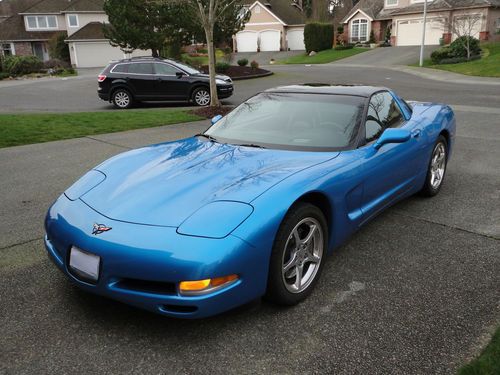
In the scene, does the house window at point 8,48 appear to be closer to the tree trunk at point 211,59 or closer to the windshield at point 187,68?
the windshield at point 187,68

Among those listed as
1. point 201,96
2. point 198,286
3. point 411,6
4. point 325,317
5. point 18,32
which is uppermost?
point 411,6

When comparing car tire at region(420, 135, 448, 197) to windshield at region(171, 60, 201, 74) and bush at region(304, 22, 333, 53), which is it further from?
bush at region(304, 22, 333, 53)

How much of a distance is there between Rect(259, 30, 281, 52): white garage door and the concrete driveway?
49.7ft

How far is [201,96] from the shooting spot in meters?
15.4

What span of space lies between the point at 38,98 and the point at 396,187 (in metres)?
18.4

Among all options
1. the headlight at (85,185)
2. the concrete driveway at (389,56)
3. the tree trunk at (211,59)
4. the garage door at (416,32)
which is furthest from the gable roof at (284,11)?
the headlight at (85,185)

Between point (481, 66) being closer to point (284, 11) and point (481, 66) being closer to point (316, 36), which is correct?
point (316, 36)

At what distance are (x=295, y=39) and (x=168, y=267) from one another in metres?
54.0

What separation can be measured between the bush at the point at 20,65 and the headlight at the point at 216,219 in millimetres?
36884

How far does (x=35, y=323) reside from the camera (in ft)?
9.67

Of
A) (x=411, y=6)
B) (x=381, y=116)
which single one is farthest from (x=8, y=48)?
(x=381, y=116)

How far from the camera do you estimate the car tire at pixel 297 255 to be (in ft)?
9.53

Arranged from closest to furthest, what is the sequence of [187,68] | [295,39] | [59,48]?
1. [187,68]
2. [59,48]
3. [295,39]

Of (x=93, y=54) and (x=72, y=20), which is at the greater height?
(x=72, y=20)
